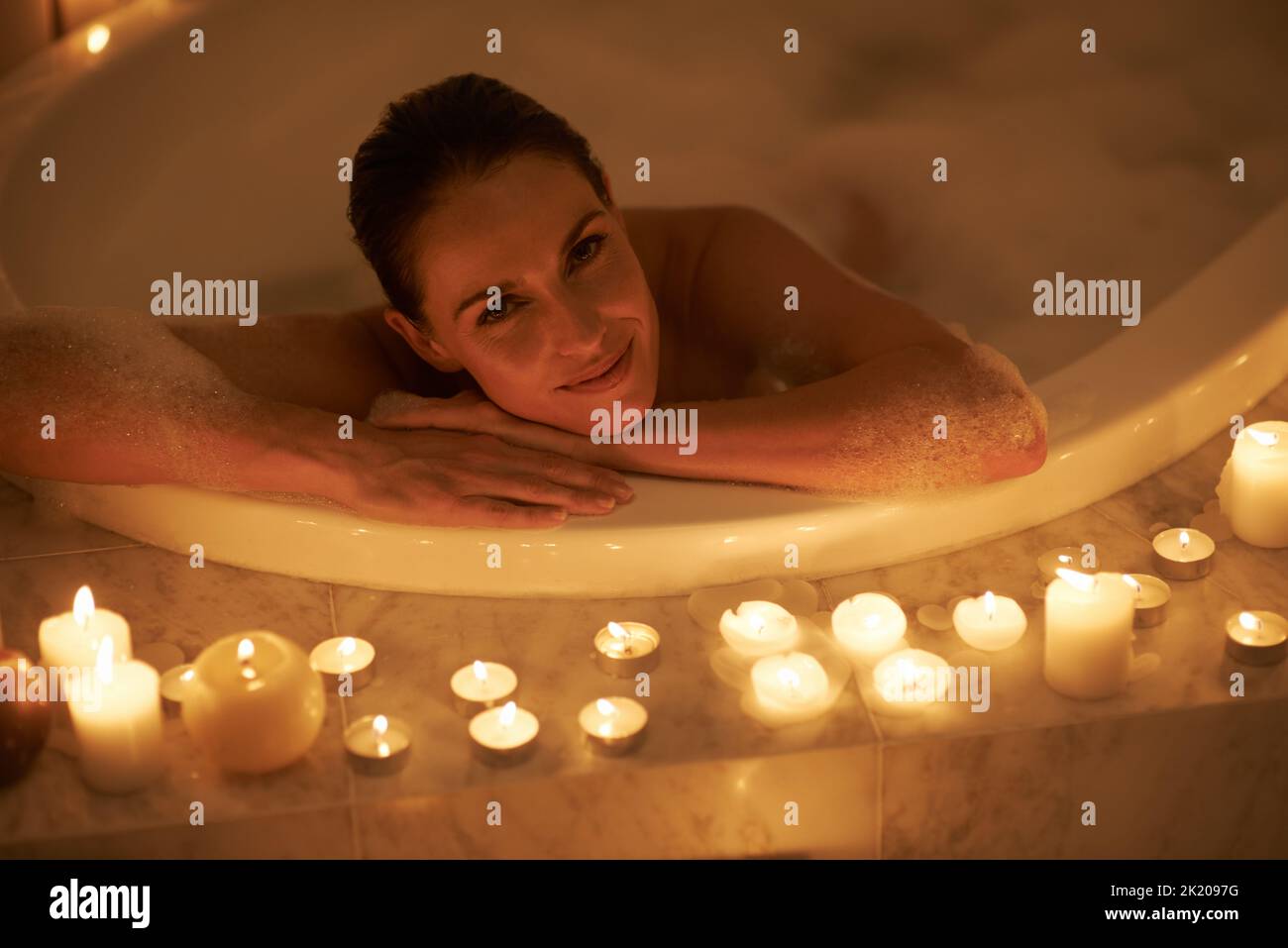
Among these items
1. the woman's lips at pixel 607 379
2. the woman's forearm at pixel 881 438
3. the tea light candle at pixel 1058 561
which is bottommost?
the tea light candle at pixel 1058 561

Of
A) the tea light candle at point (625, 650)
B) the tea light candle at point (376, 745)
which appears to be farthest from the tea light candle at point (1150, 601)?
the tea light candle at point (376, 745)

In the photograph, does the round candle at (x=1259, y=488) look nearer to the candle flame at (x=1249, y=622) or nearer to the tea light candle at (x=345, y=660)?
the candle flame at (x=1249, y=622)

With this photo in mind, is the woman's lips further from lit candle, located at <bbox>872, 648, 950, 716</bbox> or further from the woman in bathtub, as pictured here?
lit candle, located at <bbox>872, 648, 950, 716</bbox>

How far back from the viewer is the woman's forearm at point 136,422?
147 centimetres

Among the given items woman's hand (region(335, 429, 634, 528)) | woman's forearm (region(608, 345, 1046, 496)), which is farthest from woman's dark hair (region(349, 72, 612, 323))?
woman's forearm (region(608, 345, 1046, 496))

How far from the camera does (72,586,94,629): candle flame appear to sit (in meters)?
1.25

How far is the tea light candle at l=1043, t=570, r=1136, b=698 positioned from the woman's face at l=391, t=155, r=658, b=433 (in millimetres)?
505

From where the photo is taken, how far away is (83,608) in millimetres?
1252

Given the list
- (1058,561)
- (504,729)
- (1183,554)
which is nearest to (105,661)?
(504,729)

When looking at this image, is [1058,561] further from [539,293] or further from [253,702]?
[253,702]

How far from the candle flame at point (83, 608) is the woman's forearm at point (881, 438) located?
20.6 inches

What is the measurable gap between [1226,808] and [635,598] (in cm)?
56

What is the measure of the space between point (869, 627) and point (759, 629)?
10 centimetres
